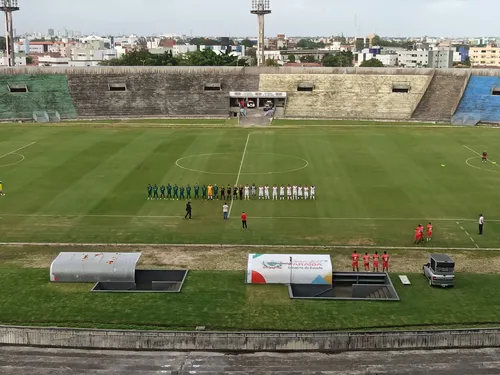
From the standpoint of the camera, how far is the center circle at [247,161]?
4462cm

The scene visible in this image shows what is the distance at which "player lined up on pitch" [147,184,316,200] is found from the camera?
3775 cm

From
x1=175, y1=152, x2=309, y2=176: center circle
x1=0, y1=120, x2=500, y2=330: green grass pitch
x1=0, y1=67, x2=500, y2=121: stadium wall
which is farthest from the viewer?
x1=0, y1=67, x2=500, y2=121: stadium wall

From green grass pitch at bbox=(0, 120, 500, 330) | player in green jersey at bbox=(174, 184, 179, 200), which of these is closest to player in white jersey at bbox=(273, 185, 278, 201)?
green grass pitch at bbox=(0, 120, 500, 330)

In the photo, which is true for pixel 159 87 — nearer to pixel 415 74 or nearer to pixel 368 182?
pixel 415 74

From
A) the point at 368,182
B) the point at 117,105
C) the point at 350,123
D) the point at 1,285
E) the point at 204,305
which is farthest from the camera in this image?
the point at 117,105

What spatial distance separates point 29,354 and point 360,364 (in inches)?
413

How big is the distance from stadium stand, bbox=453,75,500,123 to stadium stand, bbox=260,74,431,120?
5.59 metres

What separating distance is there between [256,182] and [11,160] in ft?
71.1

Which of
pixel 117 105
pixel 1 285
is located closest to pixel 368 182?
pixel 1 285

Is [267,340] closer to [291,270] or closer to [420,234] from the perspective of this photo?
[291,270]

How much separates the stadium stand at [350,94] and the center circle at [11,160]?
35337 millimetres

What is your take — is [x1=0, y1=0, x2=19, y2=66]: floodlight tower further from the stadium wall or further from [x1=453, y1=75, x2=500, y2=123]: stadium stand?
[x1=453, y1=75, x2=500, y2=123]: stadium stand

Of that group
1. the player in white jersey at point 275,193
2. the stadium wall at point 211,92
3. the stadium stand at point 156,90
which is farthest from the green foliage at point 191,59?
the player in white jersey at point 275,193

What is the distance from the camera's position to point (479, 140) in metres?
58.1
